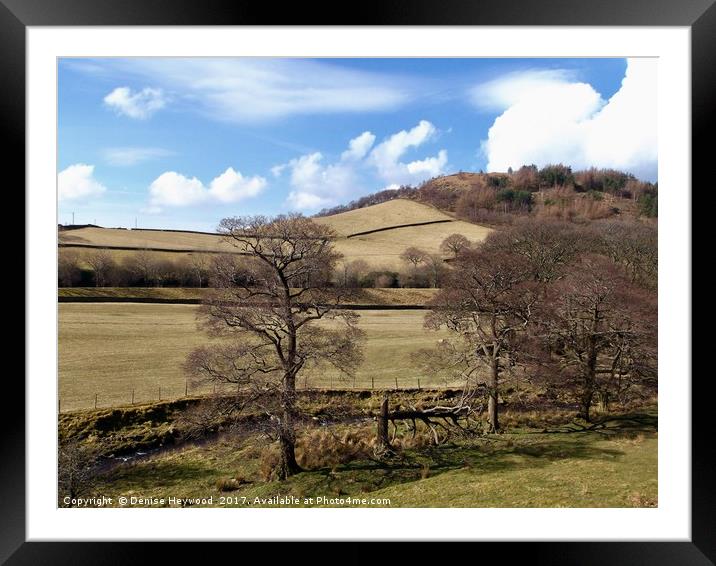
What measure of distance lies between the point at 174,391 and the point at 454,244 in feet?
13.2

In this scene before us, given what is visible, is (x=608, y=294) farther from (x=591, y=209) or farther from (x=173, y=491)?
(x=173, y=491)

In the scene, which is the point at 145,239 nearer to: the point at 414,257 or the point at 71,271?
the point at 71,271

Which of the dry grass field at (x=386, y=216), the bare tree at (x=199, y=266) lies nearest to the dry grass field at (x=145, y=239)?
the bare tree at (x=199, y=266)

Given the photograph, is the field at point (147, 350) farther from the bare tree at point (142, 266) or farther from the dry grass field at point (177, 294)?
the bare tree at point (142, 266)

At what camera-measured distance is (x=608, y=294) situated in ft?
14.7

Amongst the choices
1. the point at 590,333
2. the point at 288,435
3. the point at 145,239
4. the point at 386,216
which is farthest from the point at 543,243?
the point at 145,239

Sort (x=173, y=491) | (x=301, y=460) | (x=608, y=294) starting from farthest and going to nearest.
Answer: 1. (x=608, y=294)
2. (x=301, y=460)
3. (x=173, y=491)

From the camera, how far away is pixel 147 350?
534 cm

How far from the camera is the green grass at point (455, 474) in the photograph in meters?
3.23
